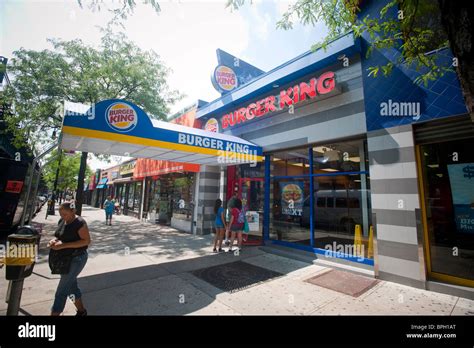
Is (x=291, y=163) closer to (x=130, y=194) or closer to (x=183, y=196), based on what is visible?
(x=183, y=196)

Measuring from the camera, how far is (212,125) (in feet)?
36.2

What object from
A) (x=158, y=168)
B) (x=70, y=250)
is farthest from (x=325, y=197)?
(x=158, y=168)

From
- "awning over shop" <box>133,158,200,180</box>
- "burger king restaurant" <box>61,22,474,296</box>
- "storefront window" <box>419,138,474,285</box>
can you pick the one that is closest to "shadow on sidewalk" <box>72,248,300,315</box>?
"burger king restaurant" <box>61,22,474,296</box>

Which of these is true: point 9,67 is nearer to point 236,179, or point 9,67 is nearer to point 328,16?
point 236,179

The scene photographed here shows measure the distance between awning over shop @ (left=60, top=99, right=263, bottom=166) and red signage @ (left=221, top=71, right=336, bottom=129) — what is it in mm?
1853

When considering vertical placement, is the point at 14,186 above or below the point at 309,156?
below

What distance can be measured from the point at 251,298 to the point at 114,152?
19.7 feet

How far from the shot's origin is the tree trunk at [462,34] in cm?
212

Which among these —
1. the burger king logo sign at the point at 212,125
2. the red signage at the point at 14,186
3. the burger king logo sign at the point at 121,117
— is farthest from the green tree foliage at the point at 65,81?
the burger king logo sign at the point at 121,117

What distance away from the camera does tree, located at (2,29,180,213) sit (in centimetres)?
1162

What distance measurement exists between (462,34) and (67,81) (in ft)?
53.5

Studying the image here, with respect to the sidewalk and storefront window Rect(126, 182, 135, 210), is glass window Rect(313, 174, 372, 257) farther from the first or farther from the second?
storefront window Rect(126, 182, 135, 210)

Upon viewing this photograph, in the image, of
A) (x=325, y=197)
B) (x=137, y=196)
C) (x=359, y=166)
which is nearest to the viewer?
(x=359, y=166)
